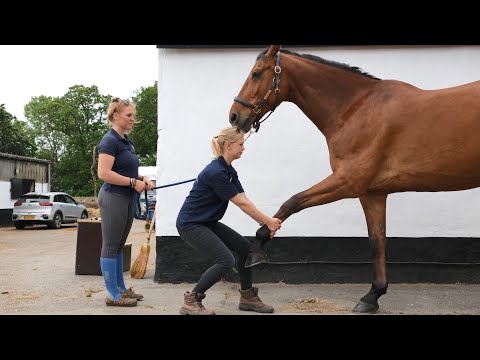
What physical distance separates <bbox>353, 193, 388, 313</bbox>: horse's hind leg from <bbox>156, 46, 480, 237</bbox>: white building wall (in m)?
1.49

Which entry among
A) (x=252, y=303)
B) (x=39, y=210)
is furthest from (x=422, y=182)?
(x=39, y=210)

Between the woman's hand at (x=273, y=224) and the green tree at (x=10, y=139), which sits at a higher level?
the green tree at (x=10, y=139)

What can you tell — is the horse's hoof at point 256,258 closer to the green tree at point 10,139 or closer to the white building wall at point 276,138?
the white building wall at point 276,138

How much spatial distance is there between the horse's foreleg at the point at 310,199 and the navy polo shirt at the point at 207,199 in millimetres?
450

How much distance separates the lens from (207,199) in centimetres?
432

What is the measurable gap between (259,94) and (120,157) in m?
1.55

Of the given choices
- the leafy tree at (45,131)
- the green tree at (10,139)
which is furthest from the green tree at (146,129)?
the leafy tree at (45,131)

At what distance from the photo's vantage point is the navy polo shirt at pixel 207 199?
4184 mm

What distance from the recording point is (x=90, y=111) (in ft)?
172

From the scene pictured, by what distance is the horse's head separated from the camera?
15.0ft

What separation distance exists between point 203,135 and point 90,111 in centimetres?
4918

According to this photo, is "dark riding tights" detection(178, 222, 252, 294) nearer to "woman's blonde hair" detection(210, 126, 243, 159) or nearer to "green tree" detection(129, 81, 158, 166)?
"woman's blonde hair" detection(210, 126, 243, 159)

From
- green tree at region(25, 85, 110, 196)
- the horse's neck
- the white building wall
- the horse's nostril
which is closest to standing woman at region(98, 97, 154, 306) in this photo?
the horse's nostril

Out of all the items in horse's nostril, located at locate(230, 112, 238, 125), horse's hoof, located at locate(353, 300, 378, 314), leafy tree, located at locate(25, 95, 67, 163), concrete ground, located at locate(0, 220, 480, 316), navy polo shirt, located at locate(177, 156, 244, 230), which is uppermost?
leafy tree, located at locate(25, 95, 67, 163)
